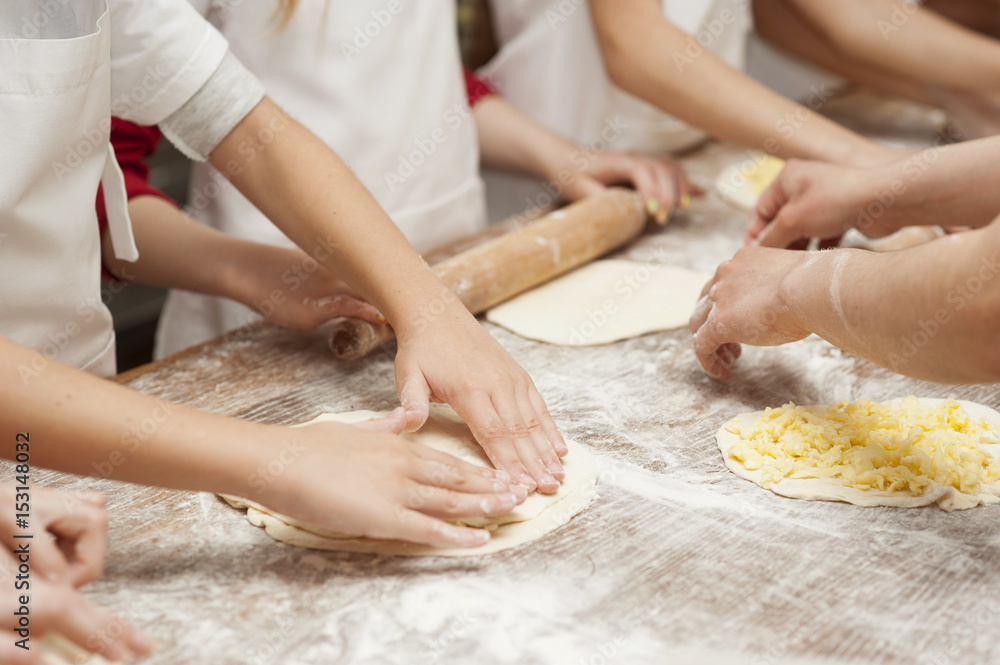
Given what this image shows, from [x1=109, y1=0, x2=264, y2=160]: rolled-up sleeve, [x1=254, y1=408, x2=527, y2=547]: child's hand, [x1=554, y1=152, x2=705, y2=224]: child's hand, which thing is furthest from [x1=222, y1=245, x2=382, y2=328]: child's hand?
[x1=554, y1=152, x2=705, y2=224]: child's hand

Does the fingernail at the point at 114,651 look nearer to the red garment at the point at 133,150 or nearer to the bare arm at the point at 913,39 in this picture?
the red garment at the point at 133,150

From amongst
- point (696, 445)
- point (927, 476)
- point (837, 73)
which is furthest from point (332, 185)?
point (837, 73)

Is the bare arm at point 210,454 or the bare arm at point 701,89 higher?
the bare arm at point 701,89

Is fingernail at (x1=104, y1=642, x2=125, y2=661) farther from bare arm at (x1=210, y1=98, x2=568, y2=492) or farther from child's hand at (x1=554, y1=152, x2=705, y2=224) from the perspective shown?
child's hand at (x1=554, y1=152, x2=705, y2=224)

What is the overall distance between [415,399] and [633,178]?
3.85 ft

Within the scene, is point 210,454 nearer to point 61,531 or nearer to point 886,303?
point 61,531

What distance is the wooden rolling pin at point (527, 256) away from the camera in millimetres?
1547

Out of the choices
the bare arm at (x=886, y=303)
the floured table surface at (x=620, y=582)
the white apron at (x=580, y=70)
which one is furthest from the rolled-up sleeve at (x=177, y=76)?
the white apron at (x=580, y=70)

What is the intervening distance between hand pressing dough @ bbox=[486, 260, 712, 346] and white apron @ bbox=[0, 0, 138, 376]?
30.8 inches

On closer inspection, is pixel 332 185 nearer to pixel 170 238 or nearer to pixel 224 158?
pixel 224 158

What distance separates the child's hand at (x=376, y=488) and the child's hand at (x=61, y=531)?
0.18m

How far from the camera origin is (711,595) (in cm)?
102

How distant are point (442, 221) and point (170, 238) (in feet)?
2.47

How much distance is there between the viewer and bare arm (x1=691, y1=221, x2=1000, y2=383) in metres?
0.96
